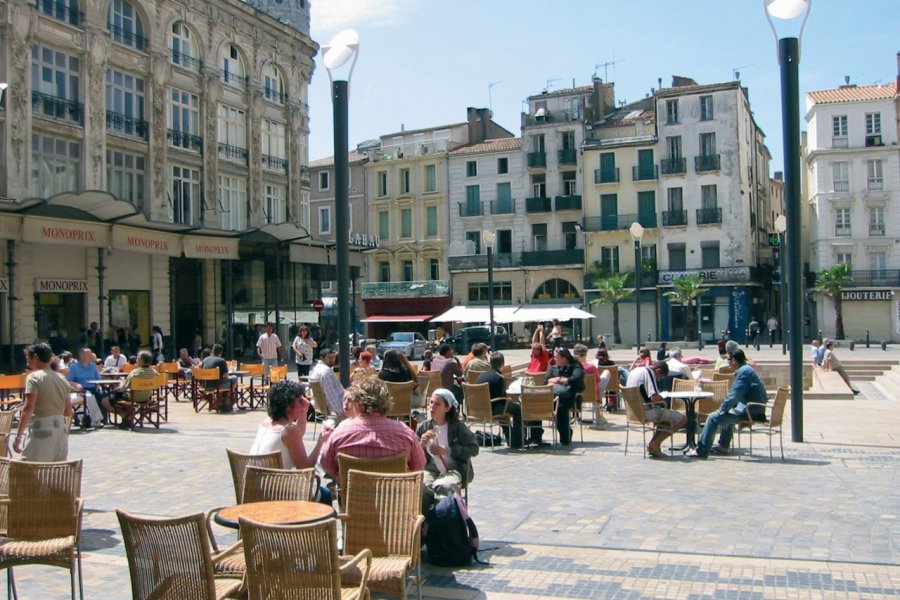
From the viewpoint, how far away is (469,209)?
5619 centimetres

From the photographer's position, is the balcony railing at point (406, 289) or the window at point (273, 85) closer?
the window at point (273, 85)

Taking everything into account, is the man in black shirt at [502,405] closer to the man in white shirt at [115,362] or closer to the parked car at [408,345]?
the man in white shirt at [115,362]

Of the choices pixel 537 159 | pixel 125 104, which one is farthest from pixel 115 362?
pixel 537 159

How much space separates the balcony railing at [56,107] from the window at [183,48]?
529 cm

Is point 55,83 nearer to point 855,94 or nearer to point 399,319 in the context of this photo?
point 399,319

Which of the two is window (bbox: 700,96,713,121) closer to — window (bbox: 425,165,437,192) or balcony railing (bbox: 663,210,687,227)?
balcony railing (bbox: 663,210,687,227)

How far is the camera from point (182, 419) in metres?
16.0

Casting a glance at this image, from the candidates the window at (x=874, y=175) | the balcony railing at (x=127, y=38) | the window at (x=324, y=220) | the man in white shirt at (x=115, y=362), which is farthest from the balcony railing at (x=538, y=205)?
the man in white shirt at (x=115, y=362)

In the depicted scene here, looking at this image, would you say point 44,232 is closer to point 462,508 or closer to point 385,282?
point 462,508

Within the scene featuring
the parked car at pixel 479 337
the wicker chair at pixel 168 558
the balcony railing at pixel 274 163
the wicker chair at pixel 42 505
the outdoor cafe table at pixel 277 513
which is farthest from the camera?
the parked car at pixel 479 337

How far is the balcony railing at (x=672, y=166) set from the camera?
51.5 metres

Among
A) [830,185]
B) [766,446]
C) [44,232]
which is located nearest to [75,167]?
[44,232]

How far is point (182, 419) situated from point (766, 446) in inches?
393

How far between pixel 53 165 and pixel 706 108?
120 ft
